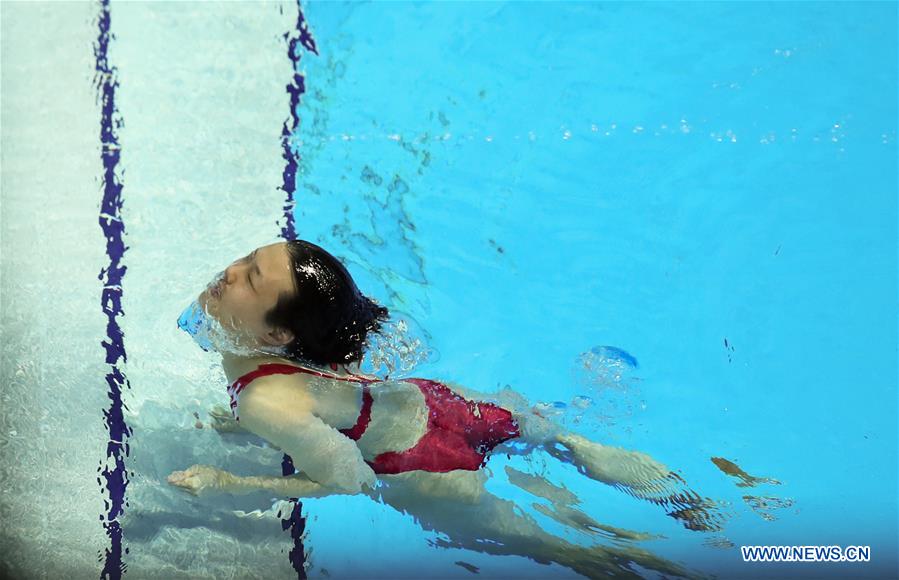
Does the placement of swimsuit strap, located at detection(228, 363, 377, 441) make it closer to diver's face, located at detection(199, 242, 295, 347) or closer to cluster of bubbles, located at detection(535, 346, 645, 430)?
diver's face, located at detection(199, 242, 295, 347)

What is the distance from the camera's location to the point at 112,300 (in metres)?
2.46

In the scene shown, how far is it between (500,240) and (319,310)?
1255 mm

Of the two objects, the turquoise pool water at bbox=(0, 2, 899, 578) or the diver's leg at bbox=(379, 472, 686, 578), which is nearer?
the diver's leg at bbox=(379, 472, 686, 578)

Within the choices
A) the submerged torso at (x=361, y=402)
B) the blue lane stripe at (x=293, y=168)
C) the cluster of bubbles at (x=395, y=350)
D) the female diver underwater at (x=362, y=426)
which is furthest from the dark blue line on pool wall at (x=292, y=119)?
the submerged torso at (x=361, y=402)

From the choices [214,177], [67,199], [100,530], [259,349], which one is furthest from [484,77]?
[100,530]

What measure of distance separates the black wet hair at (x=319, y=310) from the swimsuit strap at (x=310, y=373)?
1.3 inches

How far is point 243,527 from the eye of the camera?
7.13 feet

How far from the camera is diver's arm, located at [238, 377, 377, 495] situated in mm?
1594

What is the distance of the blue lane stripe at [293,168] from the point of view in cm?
220

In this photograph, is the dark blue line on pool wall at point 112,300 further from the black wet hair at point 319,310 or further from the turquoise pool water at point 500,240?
the black wet hair at point 319,310

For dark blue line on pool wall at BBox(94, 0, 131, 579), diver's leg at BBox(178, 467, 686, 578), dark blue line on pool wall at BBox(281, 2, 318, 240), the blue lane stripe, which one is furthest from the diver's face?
dark blue line on pool wall at BBox(281, 2, 318, 240)

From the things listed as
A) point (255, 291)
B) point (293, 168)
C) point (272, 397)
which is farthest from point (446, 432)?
point (293, 168)

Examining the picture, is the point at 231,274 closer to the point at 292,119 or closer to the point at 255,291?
the point at 255,291

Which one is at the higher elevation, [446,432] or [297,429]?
[446,432]
